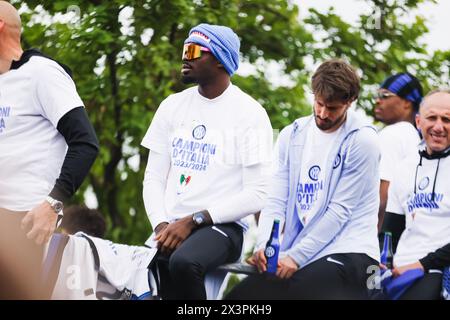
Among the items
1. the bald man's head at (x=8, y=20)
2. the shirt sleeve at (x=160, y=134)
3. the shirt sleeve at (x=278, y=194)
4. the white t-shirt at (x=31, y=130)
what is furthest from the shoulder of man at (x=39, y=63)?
the shirt sleeve at (x=278, y=194)

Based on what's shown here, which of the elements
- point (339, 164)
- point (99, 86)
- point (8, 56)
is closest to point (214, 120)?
point (339, 164)

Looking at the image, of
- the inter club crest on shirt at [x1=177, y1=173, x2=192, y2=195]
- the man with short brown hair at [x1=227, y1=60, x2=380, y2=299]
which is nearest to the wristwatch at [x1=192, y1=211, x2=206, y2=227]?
the inter club crest on shirt at [x1=177, y1=173, x2=192, y2=195]

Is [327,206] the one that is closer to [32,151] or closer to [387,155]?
[387,155]

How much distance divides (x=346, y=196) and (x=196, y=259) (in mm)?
952

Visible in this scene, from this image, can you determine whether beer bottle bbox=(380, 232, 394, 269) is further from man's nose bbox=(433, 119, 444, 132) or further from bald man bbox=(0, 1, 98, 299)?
bald man bbox=(0, 1, 98, 299)

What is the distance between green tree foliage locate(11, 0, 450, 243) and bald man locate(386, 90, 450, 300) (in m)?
3.31

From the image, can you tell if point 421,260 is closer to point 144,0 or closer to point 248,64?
point 144,0

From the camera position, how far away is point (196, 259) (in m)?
5.10

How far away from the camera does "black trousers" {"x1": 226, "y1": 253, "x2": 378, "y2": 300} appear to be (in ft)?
17.0

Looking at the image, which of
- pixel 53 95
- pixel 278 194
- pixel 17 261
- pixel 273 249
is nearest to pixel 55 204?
pixel 17 261

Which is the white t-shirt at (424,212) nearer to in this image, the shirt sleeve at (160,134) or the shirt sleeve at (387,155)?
the shirt sleeve at (387,155)

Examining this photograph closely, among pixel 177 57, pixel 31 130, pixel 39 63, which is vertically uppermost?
pixel 39 63

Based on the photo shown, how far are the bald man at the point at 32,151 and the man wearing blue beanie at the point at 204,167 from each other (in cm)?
76

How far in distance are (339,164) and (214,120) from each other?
78 cm
